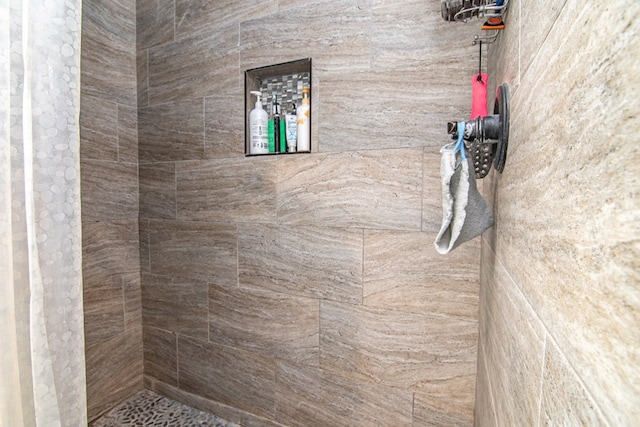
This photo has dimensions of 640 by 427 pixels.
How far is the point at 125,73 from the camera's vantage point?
5.47 feet

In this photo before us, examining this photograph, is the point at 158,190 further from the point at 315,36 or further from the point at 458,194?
the point at 458,194

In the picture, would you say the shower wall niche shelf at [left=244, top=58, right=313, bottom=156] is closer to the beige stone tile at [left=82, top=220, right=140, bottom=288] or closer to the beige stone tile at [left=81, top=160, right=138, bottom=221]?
the beige stone tile at [left=81, top=160, right=138, bottom=221]

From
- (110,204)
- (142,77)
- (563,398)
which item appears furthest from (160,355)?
(563,398)

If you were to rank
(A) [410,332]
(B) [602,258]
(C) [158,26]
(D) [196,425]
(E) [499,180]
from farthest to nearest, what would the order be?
1. (C) [158,26]
2. (D) [196,425]
3. (A) [410,332]
4. (E) [499,180]
5. (B) [602,258]

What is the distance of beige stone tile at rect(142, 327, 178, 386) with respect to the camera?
1696 millimetres

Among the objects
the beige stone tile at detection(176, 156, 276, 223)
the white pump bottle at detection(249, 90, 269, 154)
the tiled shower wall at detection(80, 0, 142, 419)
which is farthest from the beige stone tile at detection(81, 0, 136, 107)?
the white pump bottle at detection(249, 90, 269, 154)

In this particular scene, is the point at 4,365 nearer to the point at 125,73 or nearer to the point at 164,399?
the point at 164,399

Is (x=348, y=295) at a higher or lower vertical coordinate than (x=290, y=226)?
lower

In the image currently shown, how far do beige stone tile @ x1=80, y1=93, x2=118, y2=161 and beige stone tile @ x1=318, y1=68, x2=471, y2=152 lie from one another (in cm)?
115

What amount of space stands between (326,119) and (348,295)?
2.47ft

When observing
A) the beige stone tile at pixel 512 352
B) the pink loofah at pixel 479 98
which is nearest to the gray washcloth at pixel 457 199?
the beige stone tile at pixel 512 352

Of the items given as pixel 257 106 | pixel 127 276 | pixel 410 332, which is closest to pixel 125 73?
pixel 257 106

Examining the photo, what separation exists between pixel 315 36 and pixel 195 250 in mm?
1177

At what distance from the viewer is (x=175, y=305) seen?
1.67 m
